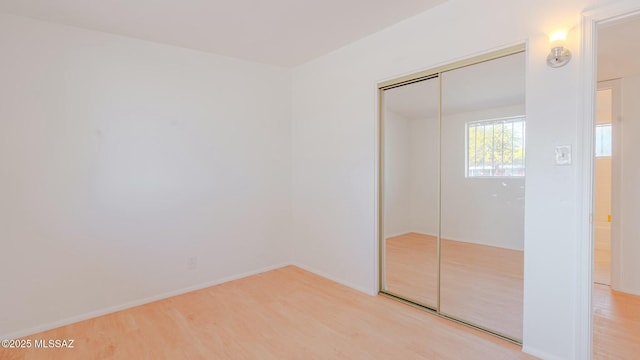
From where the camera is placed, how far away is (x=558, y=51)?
1.93 metres

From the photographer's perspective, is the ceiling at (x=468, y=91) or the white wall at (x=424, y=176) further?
the white wall at (x=424, y=176)

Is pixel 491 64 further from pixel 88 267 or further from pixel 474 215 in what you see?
pixel 88 267

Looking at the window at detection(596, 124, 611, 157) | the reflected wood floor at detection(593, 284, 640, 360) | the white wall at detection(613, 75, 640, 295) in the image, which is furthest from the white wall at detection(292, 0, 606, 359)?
the window at detection(596, 124, 611, 157)

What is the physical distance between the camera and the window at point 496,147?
7.65ft

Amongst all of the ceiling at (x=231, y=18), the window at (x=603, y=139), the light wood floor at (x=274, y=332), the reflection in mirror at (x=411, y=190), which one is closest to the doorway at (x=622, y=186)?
the reflection in mirror at (x=411, y=190)

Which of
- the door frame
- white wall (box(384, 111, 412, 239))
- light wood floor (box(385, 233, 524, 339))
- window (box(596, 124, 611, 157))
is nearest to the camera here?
the door frame

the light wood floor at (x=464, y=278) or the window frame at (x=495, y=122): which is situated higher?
the window frame at (x=495, y=122)

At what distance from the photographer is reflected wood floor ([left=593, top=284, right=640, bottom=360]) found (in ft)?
6.99

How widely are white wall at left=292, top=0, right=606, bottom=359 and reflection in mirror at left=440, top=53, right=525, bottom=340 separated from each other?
178mm

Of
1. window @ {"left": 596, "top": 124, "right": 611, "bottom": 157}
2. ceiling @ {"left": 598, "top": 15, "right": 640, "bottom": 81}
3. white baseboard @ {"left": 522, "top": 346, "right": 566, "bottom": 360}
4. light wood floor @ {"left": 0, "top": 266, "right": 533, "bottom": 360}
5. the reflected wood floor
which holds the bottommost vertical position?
light wood floor @ {"left": 0, "top": 266, "right": 533, "bottom": 360}

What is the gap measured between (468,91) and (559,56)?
72 centimetres

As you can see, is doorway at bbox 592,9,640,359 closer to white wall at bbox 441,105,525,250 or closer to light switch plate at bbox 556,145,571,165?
white wall at bbox 441,105,525,250

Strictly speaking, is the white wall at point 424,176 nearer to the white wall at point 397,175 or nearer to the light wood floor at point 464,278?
the white wall at point 397,175

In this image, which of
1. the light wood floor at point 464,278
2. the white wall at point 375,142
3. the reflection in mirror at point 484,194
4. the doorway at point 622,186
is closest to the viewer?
the white wall at point 375,142
